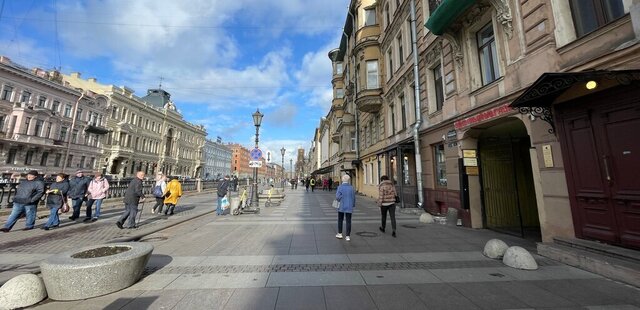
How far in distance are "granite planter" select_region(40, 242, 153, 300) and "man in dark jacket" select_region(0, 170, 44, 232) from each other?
21.0ft

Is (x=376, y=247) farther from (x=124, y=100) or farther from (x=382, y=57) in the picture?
(x=124, y=100)

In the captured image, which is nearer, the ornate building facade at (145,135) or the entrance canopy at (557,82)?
the entrance canopy at (557,82)

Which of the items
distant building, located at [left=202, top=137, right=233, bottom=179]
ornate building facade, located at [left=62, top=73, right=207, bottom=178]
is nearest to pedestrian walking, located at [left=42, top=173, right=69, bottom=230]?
ornate building facade, located at [left=62, top=73, right=207, bottom=178]

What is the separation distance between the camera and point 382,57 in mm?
19594

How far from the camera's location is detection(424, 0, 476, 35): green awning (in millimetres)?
8609

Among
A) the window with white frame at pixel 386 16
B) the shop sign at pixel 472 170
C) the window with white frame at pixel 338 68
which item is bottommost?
the shop sign at pixel 472 170

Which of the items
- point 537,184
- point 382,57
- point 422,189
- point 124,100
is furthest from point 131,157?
point 537,184

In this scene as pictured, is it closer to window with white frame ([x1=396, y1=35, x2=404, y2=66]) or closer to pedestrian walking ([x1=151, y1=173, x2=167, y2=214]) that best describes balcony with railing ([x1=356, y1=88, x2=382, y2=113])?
window with white frame ([x1=396, y1=35, x2=404, y2=66])

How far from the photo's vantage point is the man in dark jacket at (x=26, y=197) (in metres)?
8.44

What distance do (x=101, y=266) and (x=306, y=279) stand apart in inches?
120

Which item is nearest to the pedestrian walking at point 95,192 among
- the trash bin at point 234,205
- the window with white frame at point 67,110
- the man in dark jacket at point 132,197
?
the man in dark jacket at point 132,197

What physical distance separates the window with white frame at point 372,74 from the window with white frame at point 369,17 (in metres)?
3.37

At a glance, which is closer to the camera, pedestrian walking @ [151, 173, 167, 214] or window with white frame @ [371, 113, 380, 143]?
pedestrian walking @ [151, 173, 167, 214]

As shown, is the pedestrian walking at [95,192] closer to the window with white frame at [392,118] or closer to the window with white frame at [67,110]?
the window with white frame at [392,118]
